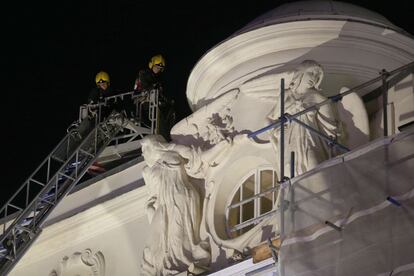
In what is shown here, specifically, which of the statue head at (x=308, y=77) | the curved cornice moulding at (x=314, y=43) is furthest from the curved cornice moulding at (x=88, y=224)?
the statue head at (x=308, y=77)

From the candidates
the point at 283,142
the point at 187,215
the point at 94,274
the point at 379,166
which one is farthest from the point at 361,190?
the point at 94,274

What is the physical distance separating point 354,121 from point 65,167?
7047mm

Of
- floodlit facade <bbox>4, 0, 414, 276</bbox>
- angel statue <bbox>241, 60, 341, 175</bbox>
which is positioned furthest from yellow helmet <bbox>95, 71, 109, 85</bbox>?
angel statue <bbox>241, 60, 341, 175</bbox>

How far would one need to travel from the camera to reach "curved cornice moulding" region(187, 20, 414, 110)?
90.2 feet

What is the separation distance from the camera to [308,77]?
2672 cm

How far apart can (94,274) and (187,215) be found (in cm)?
298

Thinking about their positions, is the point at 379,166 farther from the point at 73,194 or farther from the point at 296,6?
the point at 73,194

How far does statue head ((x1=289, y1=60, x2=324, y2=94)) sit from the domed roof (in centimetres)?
109

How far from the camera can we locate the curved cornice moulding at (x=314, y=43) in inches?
1082

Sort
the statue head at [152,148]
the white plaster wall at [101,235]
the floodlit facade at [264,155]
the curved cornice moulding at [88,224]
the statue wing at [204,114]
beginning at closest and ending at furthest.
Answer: the floodlit facade at [264,155], the statue wing at [204,114], the statue head at [152,148], the white plaster wall at [101,235], the curved cornice moulding at [88,224]

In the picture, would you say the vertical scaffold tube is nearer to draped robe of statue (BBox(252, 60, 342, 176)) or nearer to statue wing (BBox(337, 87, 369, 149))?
draped robe of statue (BBox(252, 60, 342, 176))

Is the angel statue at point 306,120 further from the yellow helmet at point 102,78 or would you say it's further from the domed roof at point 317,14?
the yellow helmet at point 102,78

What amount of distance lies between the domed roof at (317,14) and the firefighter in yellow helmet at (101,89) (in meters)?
5.40

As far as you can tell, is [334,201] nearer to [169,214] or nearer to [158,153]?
[169,214]
